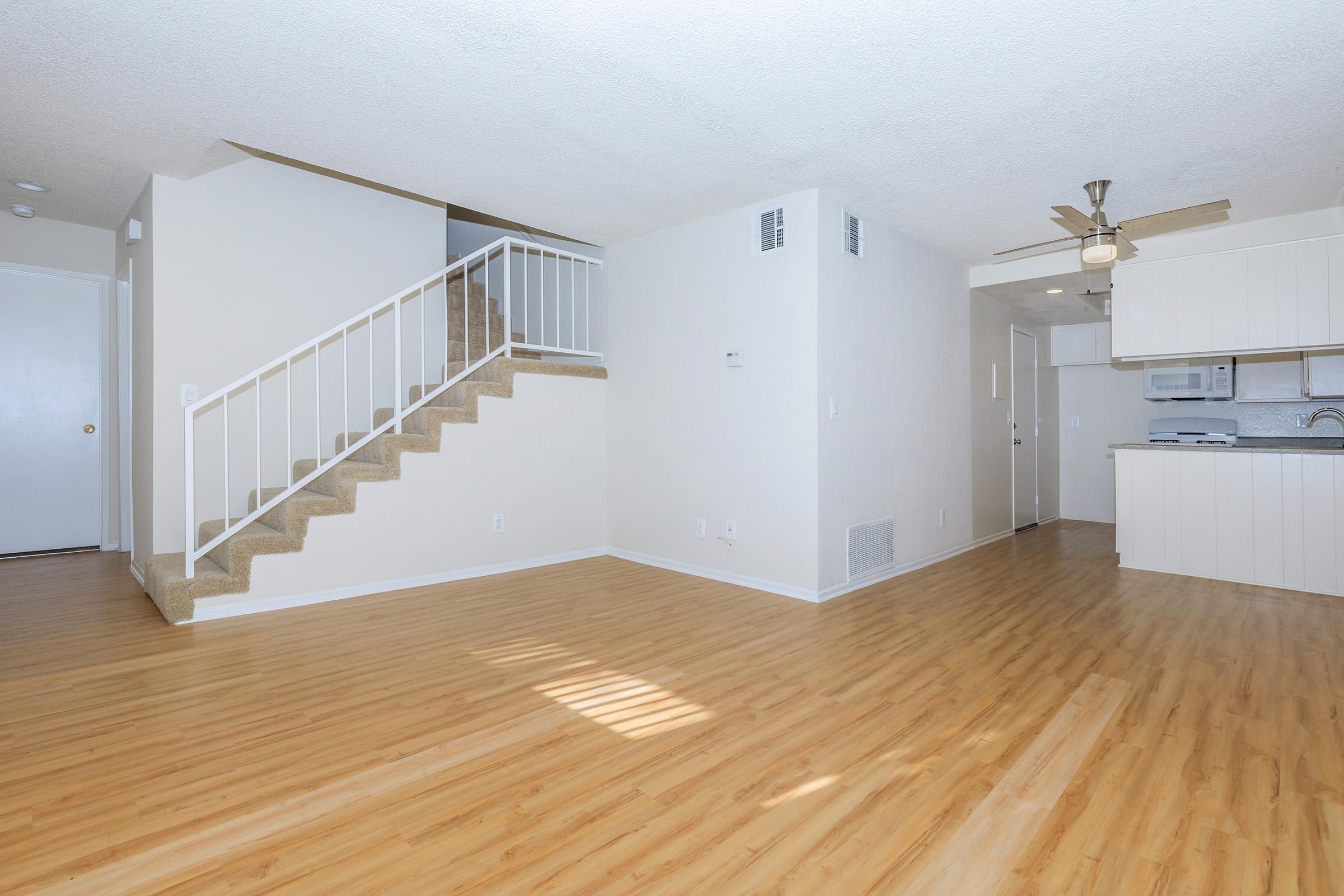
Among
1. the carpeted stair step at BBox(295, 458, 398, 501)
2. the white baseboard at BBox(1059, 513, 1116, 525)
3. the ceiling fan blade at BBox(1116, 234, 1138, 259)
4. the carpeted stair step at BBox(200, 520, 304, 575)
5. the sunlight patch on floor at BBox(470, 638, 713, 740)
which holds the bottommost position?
the sunlight patch on floor at BBox(470, 638, 713, 740)

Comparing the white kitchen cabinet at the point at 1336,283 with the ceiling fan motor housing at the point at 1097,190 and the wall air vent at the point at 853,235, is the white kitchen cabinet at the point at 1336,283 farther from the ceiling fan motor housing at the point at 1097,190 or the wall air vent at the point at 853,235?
the wall air vent at the point at 853,235

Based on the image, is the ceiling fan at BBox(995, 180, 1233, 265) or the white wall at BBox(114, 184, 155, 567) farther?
the white wall at BBox(114, 184, 155, 567)

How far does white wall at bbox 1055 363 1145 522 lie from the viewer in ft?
23.1

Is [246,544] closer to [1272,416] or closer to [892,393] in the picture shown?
[892,393]

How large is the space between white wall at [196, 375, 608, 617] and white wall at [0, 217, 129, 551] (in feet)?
9.40

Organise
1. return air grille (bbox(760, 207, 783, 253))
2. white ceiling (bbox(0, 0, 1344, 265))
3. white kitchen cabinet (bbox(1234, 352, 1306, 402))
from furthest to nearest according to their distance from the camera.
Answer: white kitchen cabinet (bbox(1234, 352, 1306, 402)) → return air grille (bbox(760, 207, 783, 253)) → white ceiling (bbox(0, 0, 1344, 265))

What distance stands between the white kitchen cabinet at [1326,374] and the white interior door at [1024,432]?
85.3 inches

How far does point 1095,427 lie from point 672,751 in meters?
7.12

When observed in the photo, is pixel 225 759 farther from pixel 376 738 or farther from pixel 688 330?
pixel 688 330

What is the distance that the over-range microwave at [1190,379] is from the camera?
5496mm

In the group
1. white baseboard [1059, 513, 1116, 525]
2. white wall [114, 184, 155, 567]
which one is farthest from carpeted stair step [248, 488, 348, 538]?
white baseboard [1059, 513, 1116, 525]

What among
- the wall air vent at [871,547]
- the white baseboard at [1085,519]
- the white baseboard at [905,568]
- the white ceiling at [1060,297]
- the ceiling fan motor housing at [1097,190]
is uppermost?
the ceiling fan motor housing at [1097,190]

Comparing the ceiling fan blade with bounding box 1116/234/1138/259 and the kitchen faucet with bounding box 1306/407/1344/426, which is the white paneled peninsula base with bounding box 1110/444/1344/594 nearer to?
the kitchen faucet with bounding box 1306/407/1344/426

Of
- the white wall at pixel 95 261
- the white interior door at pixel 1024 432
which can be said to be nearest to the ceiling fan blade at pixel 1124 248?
the white interior door at pixel 1024 432
